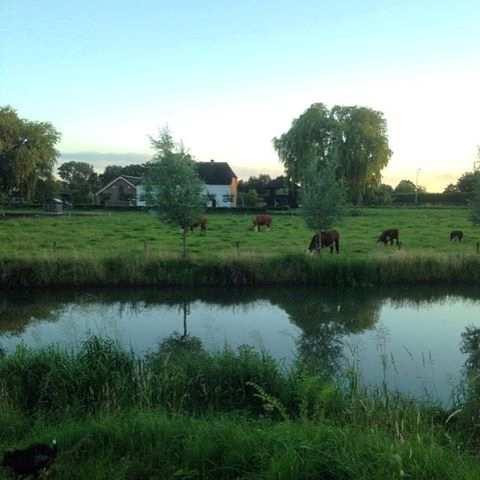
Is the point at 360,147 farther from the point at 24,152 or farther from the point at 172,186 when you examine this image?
the point at 172,186

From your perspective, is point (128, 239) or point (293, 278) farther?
point (128, 239)

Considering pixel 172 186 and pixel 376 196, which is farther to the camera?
pixel 376 196

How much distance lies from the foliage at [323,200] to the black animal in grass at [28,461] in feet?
67.1

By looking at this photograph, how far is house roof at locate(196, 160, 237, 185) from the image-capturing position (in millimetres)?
77188

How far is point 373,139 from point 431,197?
25.6 m

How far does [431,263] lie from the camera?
21578 millimetres

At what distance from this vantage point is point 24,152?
49312 millimetres

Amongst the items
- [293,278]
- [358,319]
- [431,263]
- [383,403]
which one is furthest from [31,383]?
[431,263]

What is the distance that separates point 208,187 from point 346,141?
22.0 metres

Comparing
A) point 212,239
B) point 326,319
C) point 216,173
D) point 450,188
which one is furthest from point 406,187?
A: point 326,319

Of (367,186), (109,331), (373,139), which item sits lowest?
(109,331)

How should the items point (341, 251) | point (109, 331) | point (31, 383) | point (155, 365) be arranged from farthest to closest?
point (341, 251), point (109, 331), point (155, 365), point (31, 383)

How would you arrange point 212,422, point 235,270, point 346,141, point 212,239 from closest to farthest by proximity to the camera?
point 212,422
point 235,270
point 212,239
point 346,141

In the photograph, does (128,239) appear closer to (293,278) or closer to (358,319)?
(293,278)
